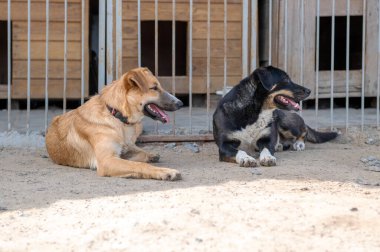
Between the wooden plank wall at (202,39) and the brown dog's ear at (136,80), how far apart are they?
2.66 metres

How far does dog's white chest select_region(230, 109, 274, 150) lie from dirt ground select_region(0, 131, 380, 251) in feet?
1.63

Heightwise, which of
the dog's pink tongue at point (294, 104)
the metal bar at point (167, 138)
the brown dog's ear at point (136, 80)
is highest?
the brown dog's ear at point (136, 80)

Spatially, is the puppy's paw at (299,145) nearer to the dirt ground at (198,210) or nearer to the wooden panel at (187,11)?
the dirt ground at (198,210)

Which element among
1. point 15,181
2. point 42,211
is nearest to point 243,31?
point 15,181

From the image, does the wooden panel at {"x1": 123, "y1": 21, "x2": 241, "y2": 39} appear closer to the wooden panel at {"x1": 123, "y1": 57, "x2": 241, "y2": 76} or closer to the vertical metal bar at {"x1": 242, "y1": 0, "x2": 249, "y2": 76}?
the wooden panel at {"x1": 123, "y1": 57, "x2": 241, "y2": 76}

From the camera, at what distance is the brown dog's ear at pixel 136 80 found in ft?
21.1

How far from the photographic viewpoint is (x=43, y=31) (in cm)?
905

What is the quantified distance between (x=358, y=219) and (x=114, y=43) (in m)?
4.76

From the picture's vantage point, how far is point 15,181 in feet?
19.5

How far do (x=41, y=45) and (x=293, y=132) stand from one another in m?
3.22

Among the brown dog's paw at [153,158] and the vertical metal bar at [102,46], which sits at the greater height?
the vertical metal bar at [102,46]

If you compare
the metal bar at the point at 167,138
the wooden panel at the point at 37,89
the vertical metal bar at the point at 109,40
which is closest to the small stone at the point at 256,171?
the metal bar at the point at 167,138

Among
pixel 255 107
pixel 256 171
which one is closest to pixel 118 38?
pixel 255 107

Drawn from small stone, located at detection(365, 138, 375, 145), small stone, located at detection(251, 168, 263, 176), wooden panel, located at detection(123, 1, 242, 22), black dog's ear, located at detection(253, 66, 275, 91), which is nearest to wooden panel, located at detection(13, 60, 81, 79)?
wooden panel, located at detection(123, 1, 242, 22)
